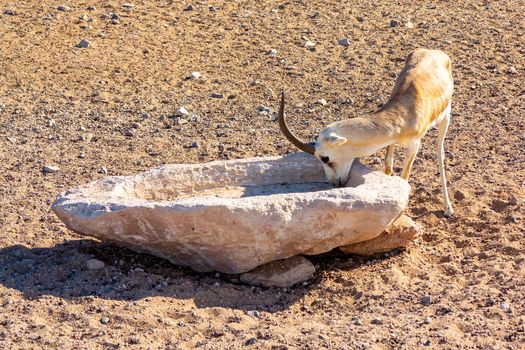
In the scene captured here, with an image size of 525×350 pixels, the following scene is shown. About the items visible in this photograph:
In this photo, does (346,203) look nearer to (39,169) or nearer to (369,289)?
(369,289)

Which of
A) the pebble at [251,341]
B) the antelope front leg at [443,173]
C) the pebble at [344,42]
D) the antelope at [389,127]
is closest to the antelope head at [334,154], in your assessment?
the antelope at [389,127]

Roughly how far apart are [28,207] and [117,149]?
5.48 ft

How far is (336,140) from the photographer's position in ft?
26.5

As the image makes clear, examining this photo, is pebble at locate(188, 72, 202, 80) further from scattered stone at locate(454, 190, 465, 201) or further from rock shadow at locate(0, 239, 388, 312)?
rock shadow at locate(0, 239, 388, 312)

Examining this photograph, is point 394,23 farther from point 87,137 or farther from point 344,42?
point 87,137

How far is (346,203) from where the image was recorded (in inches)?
290

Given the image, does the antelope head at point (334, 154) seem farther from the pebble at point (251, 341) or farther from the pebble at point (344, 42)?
the pebble at point (344, 42)

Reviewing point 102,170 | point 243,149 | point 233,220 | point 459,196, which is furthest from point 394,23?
point 233,220

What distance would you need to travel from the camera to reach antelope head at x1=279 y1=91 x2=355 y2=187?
8.13 metres

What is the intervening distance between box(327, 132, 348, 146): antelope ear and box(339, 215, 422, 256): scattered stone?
2.68ft

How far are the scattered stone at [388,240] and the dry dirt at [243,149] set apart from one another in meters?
0.10

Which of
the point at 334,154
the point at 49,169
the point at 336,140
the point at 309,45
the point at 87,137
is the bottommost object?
the point at 87,137

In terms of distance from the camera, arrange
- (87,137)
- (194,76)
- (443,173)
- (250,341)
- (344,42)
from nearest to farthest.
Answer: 1. (250,341)
2. (443,173)
3. (87,137)
4. (194,76)
5. (344,42)

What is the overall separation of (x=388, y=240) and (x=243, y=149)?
275cm
